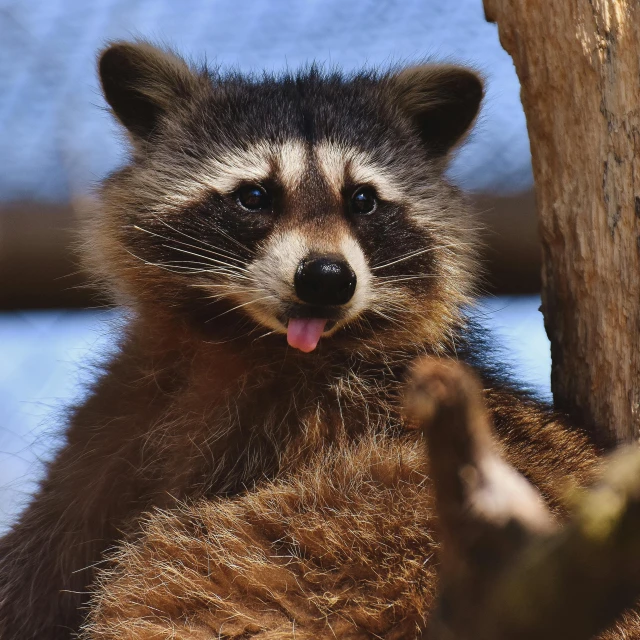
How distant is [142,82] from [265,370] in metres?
1.30

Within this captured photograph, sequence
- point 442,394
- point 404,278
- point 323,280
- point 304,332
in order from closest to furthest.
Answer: point 442,394
point 323,280
point 304,332
point 404,278

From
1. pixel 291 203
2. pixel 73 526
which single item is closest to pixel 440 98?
pixel 291 203

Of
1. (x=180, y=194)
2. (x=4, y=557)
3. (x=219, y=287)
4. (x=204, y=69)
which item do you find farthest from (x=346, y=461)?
(x=204, y=69)

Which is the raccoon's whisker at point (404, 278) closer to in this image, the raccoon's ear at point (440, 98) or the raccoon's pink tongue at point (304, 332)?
the raccoon's pink tongue at point (304, 332)

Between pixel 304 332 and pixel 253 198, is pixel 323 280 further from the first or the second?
pixel 253 198

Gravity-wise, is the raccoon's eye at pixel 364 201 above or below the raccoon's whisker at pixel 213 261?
above

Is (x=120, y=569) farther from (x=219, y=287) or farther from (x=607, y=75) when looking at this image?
(x=607, y=75)

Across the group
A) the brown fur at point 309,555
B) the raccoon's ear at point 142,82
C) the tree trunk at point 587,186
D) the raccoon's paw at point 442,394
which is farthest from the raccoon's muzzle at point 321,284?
the raccoon's paw at point 442,394

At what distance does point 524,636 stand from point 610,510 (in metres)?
0.27

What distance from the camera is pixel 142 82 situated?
368cm

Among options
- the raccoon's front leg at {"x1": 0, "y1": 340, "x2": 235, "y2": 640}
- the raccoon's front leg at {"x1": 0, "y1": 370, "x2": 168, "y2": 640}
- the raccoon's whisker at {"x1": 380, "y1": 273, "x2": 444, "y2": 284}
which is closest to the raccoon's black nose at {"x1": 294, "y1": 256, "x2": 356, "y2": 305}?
the raccoon's whisker at {"x1": 380, "y1": 273, "x2": 444, "y2": 284}

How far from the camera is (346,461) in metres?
2.97

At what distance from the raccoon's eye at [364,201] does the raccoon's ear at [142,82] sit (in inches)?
32.7

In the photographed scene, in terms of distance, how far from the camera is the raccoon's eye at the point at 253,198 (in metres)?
3.32
